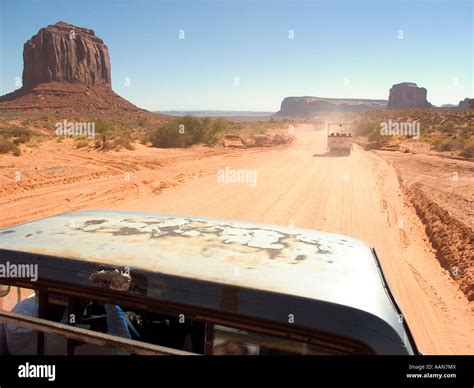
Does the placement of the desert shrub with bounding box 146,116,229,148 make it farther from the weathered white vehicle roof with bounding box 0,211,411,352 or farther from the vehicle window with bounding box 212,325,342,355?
the vehicle window with bounding box 212,325,342,355

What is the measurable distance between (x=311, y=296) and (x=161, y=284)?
72 centimetres

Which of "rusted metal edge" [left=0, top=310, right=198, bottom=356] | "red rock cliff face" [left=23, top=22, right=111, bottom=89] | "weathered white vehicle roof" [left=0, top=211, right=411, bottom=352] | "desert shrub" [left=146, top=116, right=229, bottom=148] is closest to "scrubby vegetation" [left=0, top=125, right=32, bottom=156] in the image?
"desert shrub" [left=146, top=116, right=229, bottom=148]

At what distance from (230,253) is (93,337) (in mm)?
880

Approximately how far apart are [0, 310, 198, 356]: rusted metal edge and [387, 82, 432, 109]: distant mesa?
197 meters

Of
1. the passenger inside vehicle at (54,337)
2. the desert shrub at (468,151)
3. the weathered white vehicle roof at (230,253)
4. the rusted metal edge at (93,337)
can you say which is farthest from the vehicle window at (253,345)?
the desert shrub at (468,151)

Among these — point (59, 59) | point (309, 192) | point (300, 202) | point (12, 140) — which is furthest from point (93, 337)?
point (59, 59)

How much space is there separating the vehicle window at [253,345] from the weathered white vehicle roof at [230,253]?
182 millimetres

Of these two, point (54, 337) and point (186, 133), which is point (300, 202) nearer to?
point (54, 337)

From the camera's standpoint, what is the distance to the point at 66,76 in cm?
11381

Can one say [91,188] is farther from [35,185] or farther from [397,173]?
[397,173]

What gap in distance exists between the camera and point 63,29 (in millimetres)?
120688

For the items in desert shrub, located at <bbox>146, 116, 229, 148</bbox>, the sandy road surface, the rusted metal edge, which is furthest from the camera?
desert shrub, located at <bbox>146, 116, 229, 148</bbox>

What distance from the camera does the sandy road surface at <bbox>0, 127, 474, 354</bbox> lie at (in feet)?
21.0

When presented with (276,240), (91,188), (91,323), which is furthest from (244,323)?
(91,188)
